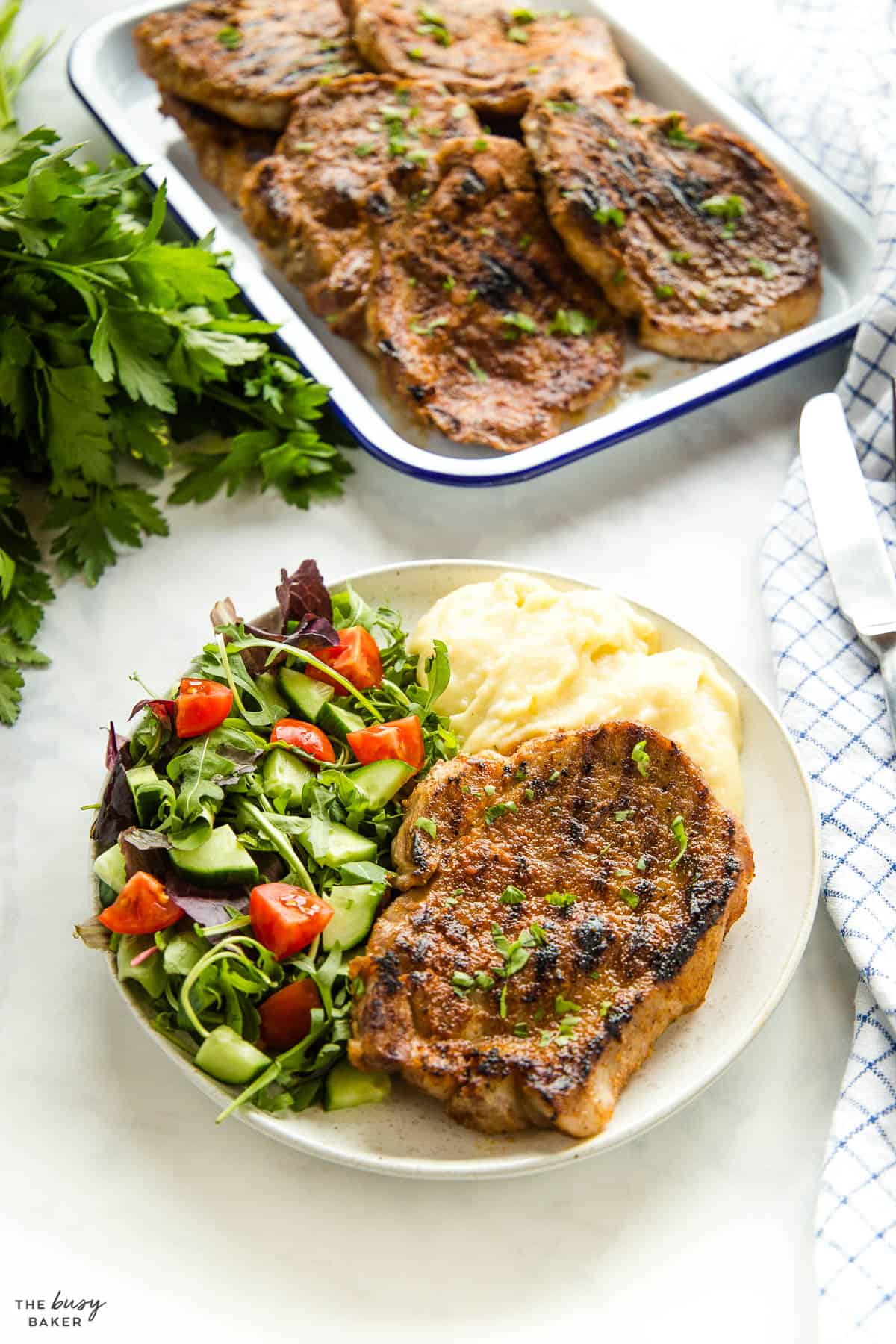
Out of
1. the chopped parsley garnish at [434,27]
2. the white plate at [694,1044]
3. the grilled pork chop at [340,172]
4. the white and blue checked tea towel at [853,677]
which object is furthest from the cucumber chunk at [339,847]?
the chopped parsley garnish at [434,27]

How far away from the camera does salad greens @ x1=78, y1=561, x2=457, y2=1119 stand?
3.12 metres

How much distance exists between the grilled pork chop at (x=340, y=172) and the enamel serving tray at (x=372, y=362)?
0.51 ft

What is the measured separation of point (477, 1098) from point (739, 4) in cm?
604

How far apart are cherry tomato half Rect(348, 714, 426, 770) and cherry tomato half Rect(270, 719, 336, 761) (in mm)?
76

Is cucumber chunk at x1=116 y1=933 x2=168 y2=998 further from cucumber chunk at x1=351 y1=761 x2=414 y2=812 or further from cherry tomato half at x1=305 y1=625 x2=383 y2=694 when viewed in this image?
Result: cherry tomato half at x1=305 y1=625 x2=383 y2=694

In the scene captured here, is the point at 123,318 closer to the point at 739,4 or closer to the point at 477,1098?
the point at 477,1098

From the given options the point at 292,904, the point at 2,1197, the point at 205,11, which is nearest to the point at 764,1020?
the point at 292,904

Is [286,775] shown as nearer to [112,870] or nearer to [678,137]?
[112,870]

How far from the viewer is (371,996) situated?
3.12m

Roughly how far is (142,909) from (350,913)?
54cm

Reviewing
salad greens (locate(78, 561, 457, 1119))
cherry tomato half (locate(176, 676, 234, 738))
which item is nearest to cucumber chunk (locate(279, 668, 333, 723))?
salad greens (locate(78, 561, 457, 1119))

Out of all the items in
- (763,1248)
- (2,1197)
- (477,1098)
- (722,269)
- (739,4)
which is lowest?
(2,1197)

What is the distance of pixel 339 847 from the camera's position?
134 inches

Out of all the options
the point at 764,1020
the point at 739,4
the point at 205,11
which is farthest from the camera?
the point at 739,4
